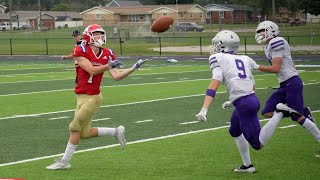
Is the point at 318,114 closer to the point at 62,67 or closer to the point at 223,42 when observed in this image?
the point at 223,42

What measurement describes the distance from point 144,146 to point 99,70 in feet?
7.67

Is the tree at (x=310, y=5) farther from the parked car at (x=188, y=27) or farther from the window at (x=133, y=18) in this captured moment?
the window at (x=133, y=18)

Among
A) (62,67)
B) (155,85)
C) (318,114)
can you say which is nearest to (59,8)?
(62,67)

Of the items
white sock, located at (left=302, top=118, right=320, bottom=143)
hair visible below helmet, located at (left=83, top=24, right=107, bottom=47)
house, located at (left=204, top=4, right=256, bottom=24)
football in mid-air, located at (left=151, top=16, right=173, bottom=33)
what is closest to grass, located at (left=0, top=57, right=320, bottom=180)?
white sock, located at (left=302, top=118, right=320, bottom=143)

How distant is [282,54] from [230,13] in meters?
85.1

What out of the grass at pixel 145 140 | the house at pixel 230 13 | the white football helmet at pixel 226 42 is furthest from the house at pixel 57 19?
the white football helmet at pixel 226 42

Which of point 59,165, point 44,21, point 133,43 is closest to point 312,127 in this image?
point 59,165

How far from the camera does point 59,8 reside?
124 m

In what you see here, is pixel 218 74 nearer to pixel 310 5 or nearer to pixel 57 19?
pixel 310 5

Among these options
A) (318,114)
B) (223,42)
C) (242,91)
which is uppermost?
(223,42)

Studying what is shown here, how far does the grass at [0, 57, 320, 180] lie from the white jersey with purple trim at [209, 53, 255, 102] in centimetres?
107

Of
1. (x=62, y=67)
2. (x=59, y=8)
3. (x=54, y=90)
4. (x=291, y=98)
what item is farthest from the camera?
(x=59, y=8)

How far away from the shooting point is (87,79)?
31.9 ft

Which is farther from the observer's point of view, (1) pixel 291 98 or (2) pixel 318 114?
(2) pixel 318 114
